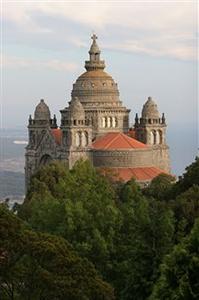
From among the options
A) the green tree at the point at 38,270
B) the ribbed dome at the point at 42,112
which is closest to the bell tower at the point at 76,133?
the ribbed dome at the point at 42,112

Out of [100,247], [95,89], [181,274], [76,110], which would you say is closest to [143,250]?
[100,247]

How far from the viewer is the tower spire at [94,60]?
273 feet

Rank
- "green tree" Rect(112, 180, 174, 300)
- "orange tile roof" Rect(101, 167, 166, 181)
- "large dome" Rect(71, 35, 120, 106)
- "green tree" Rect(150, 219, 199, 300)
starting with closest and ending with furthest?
"green tree" Rect(150, 219, 199, 300) → "green tree" Rect(112, 180, 174, 300) → "orange tile roof" Rect(101, 167, 166, 181) → "large dome" Rect(71, 35, 120, 106)

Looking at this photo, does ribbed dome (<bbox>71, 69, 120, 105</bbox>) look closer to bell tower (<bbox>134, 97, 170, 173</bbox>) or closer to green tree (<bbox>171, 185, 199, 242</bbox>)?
bell tower (<bbox>134, 97, 170, 173</bbox>)

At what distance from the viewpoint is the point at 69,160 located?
242ft

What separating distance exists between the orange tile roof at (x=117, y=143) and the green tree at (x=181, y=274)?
51815 mm

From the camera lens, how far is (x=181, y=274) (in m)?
22.5

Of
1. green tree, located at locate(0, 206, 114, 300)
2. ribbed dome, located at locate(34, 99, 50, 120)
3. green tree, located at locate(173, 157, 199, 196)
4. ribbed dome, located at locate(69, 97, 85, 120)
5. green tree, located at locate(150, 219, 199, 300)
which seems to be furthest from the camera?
ribbed dome, located at locate(34, 99, 50, 120)

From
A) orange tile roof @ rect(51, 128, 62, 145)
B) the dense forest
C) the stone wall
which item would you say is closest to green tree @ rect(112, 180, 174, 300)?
the dense forest

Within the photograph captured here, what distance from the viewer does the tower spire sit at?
83.1 metres

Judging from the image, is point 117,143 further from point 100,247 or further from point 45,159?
point 100,247

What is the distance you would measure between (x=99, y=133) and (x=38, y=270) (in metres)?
55.8

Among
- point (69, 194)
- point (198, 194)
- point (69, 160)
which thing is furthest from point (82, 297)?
point (69, 160)

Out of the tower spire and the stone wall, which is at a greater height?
the tower spire
